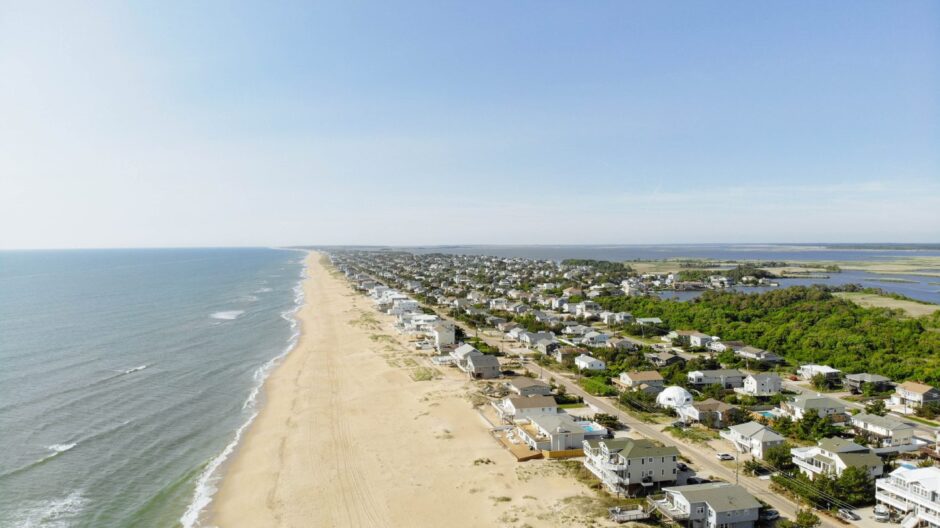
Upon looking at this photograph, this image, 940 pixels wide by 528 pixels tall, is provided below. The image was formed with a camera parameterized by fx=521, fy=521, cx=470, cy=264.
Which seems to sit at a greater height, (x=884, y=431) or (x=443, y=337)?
(x=443, y=337)

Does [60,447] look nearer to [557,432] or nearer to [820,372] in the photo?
[557,432]

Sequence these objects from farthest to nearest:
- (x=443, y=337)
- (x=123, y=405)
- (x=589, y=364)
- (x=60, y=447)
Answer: (x=443, y=337) → (x=589, y=364) → (x=123, y=405) → (x=60, y=447)

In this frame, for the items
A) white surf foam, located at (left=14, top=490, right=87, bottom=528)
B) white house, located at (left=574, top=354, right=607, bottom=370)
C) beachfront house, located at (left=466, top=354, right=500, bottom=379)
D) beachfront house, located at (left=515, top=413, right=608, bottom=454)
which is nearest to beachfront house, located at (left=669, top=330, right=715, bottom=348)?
white house, located at (left=574, top=354, right=607, bottom=370)

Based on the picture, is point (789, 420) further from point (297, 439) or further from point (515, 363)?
point (297, 439)

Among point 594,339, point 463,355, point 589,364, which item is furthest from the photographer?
point 594,339

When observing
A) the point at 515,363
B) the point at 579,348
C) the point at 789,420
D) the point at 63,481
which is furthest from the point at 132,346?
the point at 789,420

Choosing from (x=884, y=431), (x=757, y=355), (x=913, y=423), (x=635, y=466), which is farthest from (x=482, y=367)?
(x=913, y=423)

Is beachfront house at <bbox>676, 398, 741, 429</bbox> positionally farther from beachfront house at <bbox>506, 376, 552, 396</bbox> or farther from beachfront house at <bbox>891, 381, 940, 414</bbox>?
beachfront house at <bbox>891, 381, 940, 414</bbox>
